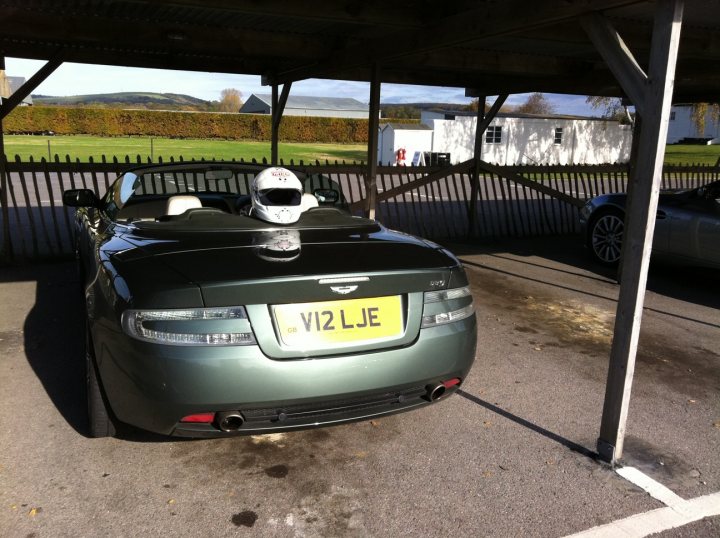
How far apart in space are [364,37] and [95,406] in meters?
6.29

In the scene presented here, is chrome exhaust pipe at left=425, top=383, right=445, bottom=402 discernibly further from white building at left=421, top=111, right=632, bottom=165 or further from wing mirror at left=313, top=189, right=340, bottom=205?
white building at left=421, top=111, right=632, bottom=165

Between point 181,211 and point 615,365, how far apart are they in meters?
2.66

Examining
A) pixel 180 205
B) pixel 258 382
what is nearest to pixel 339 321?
pixel 258 382

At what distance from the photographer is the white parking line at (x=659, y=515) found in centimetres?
256

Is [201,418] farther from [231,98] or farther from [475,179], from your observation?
[231,98]

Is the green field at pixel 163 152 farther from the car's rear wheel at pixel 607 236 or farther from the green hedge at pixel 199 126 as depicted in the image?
the car's rear wheel at pixel 607 236

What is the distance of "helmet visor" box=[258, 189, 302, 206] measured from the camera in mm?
3543

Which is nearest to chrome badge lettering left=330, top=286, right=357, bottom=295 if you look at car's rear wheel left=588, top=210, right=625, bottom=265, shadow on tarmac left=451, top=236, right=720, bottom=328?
shadow on tarmac left=451, top=236, right=720, bottom=328

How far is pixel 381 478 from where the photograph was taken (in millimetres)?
2936

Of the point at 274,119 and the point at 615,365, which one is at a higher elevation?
the point at 274,119

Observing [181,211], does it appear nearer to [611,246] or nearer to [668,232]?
[668,232]

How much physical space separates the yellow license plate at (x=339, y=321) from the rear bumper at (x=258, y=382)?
0.08 m

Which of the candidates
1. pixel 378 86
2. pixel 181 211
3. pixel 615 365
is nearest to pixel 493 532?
pixel 615 365

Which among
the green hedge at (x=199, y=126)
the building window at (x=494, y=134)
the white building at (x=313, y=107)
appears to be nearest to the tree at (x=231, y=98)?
the white building at (x=313, y=107)
